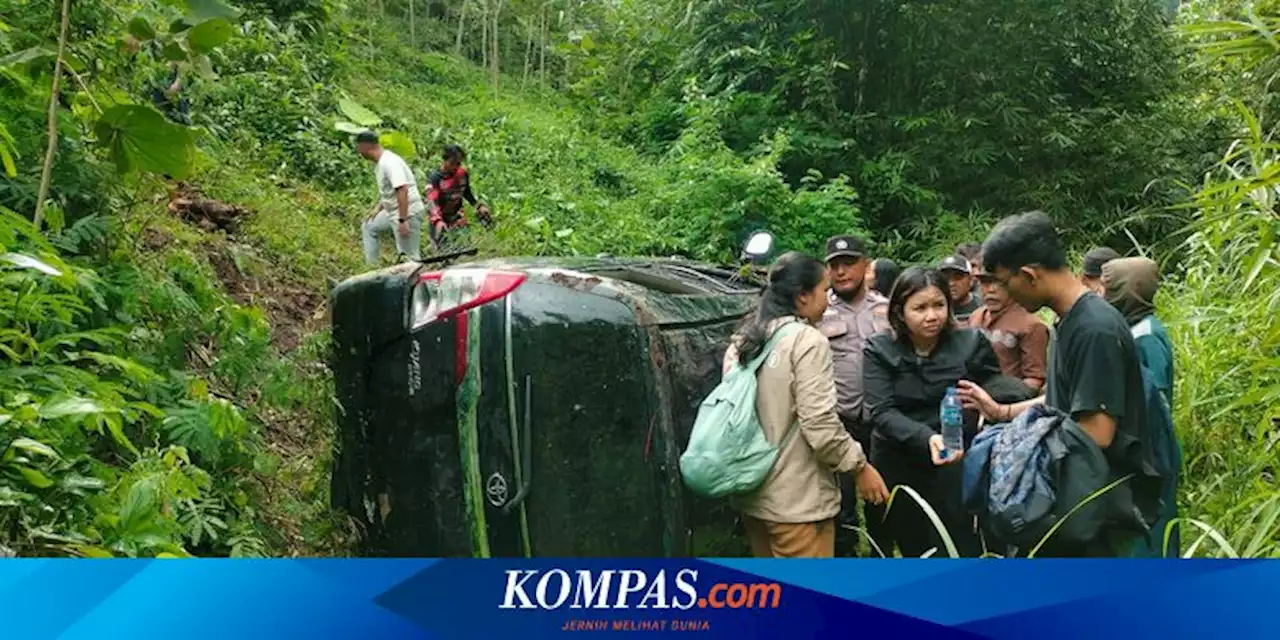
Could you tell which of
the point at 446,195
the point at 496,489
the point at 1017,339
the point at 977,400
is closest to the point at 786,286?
the point at 977,400

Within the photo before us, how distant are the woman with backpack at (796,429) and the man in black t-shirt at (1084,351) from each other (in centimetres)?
63

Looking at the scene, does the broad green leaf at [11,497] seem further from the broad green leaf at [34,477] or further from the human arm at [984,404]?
the human arm at [984,404]

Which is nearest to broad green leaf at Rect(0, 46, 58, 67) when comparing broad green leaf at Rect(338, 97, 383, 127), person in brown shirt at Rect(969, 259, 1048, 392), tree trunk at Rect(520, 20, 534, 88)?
person in brown shirt at Rect(969, 259, 1048, 392)

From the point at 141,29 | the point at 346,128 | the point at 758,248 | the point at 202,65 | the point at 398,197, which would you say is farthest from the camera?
the point at 346,128

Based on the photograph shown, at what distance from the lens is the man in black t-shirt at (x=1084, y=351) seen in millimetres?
2541

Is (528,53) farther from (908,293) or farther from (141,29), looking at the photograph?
(908,293)

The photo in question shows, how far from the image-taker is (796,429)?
124 inches

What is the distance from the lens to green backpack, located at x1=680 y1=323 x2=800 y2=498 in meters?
2.99

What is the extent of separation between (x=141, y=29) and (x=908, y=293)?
280cm

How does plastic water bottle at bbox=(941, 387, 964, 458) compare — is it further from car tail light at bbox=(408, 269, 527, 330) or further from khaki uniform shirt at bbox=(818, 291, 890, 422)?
car tail light at bbox=(408, 269, 527, 330)

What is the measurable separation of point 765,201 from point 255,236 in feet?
16.9

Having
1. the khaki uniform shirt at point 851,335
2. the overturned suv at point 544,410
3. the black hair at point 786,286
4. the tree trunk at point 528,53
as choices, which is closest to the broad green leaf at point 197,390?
the overturned suv at point 544,410

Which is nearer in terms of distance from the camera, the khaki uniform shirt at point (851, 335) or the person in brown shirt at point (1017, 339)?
the khaki uniform shirt at point (851, 335)

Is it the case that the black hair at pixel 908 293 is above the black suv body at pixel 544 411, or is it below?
above
